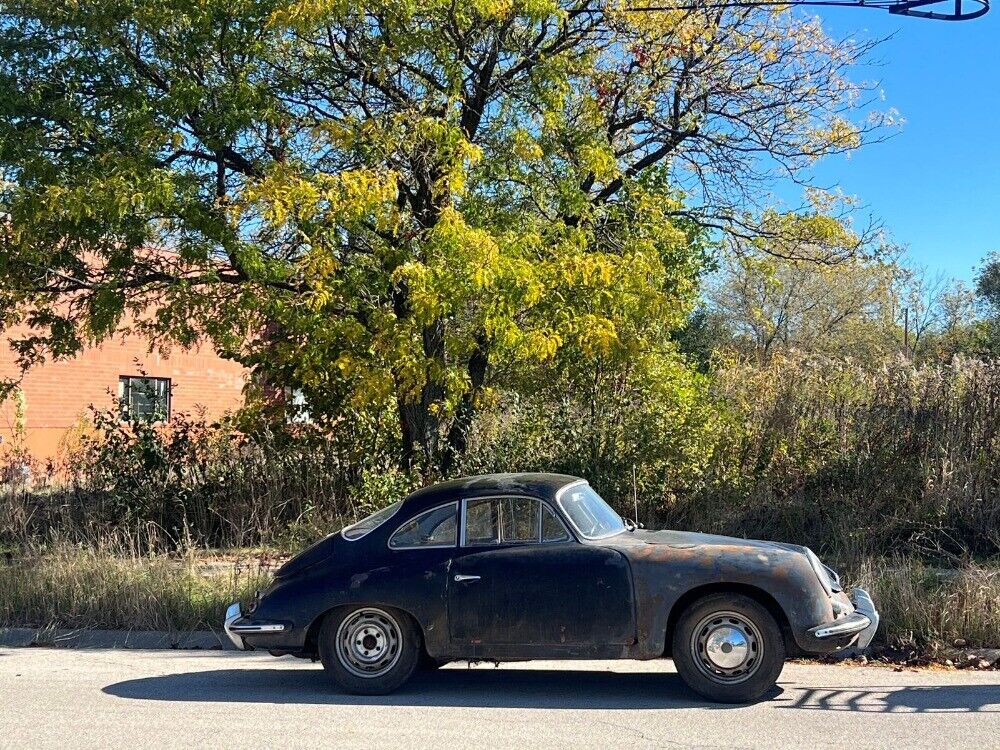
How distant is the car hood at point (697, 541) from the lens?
706cm

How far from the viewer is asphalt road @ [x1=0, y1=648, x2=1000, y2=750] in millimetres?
6098

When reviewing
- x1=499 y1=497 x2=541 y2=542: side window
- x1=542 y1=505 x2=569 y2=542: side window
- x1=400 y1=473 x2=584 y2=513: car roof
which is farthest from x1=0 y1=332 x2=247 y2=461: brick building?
x1=542 y1=505 x2=569 y2=542: side window

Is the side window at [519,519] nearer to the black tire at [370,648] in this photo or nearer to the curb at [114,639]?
the black tire at [370,648]

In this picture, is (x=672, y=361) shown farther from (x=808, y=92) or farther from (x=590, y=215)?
(x=808, y=92)

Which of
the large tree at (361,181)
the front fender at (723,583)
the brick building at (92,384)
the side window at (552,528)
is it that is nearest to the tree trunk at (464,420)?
the large tree at (361,181)

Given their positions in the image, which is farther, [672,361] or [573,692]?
[672,361]

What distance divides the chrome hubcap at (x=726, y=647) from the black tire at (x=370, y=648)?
197 cm

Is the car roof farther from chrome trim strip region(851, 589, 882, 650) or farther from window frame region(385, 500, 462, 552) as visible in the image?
chrome trim strip region(851, 589, 882, 650)

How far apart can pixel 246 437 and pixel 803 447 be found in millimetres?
7680

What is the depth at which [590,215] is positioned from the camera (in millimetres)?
13258

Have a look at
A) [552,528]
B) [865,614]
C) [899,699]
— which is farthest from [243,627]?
[899,699]

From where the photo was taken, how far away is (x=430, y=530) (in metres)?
7.38

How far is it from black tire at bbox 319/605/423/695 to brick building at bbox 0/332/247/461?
18.3m

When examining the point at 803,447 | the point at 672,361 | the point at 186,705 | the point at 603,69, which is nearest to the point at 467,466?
the point at 672,361
